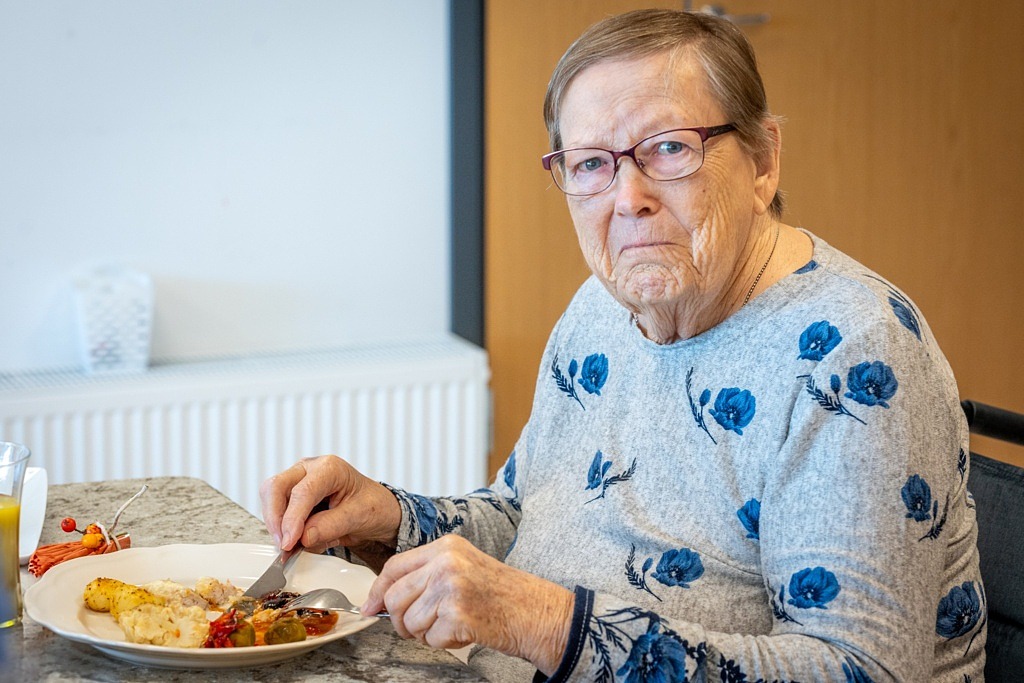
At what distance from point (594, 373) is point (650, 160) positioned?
290 millimetres

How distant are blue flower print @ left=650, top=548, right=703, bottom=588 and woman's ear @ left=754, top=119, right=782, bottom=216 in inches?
14.3

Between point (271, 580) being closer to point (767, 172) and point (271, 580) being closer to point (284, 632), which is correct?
point (284, 632)

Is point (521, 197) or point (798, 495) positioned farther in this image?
point (521, 197)

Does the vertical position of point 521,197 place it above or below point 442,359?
above

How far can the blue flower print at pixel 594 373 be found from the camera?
52.3 inches

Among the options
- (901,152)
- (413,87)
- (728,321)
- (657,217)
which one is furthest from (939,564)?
(901,152)

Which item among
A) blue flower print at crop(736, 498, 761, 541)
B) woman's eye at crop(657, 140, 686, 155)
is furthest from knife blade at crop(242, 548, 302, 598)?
woman's eye at crop(657, 140, 686, 155)

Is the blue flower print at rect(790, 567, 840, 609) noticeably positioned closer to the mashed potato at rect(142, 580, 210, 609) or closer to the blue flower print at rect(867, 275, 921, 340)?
the blue flower print at rect(867, 275, 921, 340)

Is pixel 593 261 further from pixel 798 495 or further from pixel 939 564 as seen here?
pixel 939 564

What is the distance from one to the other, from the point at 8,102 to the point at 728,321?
1746 mm

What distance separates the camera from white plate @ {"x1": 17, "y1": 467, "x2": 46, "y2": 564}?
118 centimetres

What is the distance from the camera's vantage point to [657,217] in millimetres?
1164

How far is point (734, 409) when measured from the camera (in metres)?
1.14

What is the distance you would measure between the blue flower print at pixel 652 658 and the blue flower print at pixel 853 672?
136 millimetres
